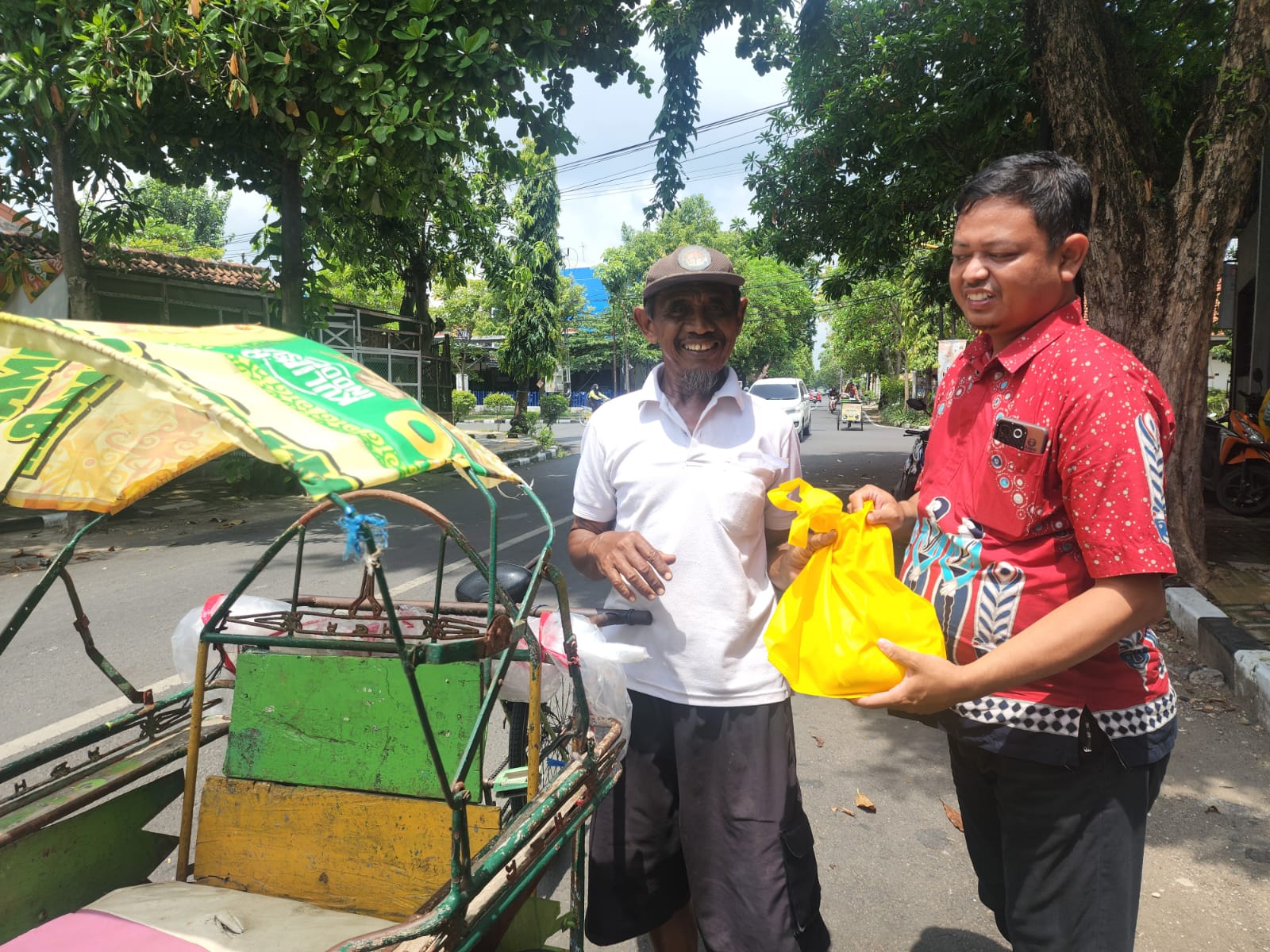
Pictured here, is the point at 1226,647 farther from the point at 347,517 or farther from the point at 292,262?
the point at 292,262

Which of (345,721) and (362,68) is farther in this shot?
(362,68)

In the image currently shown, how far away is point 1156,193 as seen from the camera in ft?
17.3

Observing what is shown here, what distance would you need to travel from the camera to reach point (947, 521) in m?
1.47

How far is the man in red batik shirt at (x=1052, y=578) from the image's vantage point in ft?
4.00

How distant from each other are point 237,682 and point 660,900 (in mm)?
1120

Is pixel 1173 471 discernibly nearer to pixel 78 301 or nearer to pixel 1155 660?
pixel 1155 660

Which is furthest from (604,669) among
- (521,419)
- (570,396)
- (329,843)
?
(570,396)

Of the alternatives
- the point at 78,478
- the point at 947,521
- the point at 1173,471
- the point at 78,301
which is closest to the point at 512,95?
the point at 78,301

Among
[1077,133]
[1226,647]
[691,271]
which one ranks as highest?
[1077,133]

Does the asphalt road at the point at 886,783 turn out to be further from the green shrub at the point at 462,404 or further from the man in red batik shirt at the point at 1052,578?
the green shrub at the point at 462,404

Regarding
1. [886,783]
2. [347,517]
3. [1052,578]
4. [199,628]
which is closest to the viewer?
[347,517]

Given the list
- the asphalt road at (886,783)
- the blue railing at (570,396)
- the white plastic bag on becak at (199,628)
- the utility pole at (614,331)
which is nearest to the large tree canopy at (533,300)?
the blue railing at (570,396)

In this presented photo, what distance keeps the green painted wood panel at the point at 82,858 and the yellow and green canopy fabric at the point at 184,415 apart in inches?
26.8

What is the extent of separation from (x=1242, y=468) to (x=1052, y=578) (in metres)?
9.42
